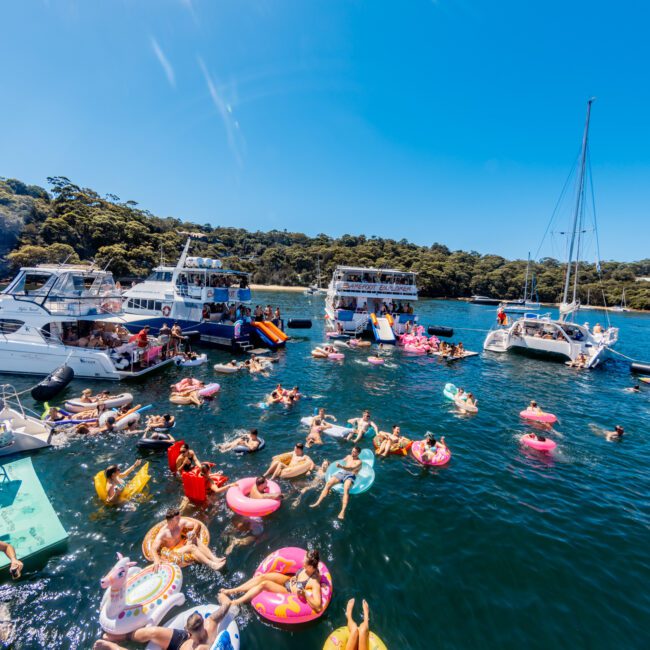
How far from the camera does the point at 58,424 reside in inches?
549

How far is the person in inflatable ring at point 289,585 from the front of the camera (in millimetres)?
6750

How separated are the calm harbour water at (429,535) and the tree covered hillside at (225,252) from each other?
145 feet

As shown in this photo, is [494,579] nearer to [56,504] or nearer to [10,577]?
[10,577]

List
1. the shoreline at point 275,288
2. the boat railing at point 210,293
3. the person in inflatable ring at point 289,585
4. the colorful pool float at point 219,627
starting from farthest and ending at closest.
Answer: the shoreline at point 275,288, the boat railing at point 210,293, the person in inflatable ring at point 289,585, the colorful pool float at point 219,627

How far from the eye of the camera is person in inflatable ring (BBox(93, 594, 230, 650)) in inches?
216

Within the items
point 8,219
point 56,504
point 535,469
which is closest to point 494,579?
point 535,469

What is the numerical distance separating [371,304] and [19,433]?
1321 inches

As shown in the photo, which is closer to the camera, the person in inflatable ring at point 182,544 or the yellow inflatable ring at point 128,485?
the person in inflatable ring at point 182,544

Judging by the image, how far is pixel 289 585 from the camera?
23.3 ft

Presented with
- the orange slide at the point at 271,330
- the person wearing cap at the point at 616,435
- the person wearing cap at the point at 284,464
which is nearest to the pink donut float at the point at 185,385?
the person wearing cap at the point at 284,464

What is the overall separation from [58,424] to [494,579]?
16.8 m

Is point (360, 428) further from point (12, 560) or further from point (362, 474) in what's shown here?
point (12, 560)

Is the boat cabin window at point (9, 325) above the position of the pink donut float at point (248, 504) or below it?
above

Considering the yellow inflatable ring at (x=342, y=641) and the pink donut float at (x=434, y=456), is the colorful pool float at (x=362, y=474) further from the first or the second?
the yellow inflatable ring at (x=342, y=641)
